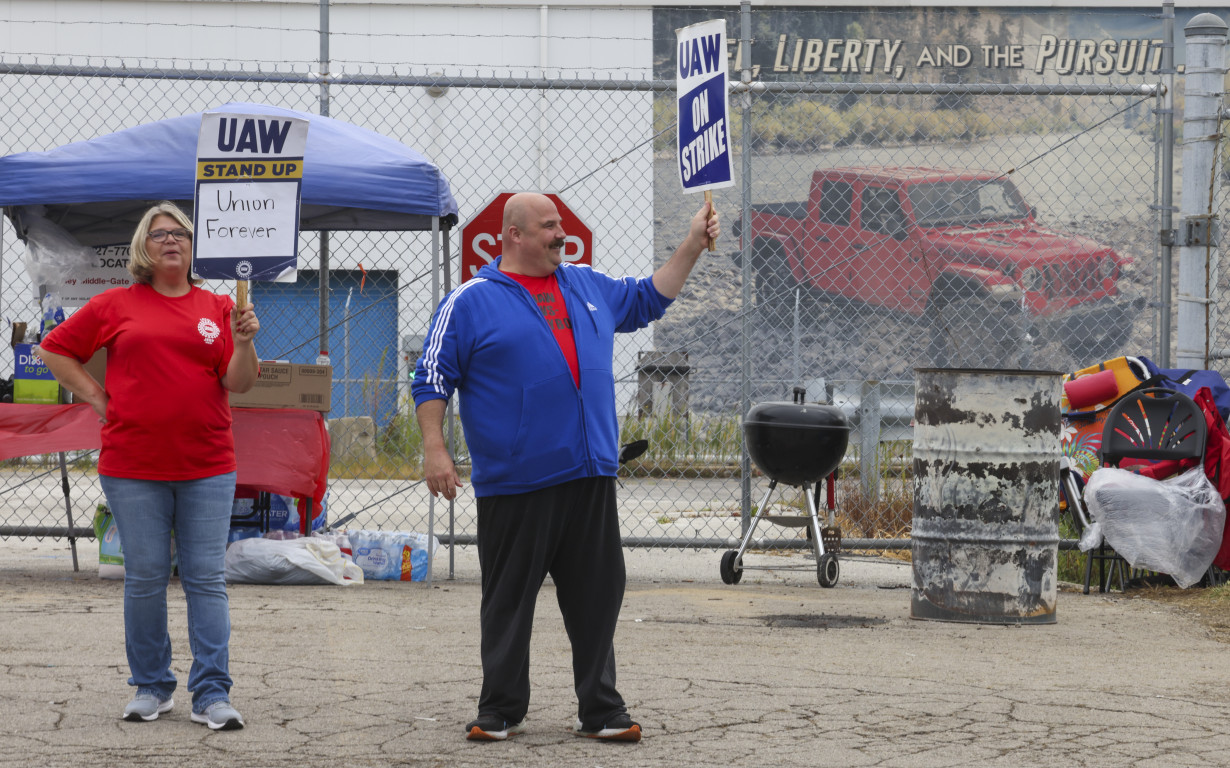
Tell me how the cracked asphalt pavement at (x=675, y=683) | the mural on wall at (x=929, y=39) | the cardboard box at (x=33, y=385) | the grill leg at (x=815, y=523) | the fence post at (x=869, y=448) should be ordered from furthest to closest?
the mural on wall at (x=929, y=39), the fence post at (x=869, y=448), the grill leg at (x=815, y=523), the cardboard box at (x=33, y=385), the cracked asphalt pavement at (x=675, y=683)

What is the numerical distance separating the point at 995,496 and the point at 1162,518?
1.43 metres

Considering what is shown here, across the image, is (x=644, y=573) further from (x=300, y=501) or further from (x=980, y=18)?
(x=980, y=18)

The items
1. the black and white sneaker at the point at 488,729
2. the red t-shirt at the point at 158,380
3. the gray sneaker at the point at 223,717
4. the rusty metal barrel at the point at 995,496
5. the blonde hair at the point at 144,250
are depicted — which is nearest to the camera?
the black and white sneaker at the point at 488,729

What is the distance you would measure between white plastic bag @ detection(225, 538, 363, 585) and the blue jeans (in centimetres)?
330

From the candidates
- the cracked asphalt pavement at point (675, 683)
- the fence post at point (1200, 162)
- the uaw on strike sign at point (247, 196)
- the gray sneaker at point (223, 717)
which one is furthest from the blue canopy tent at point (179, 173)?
the fence post at point (1200, 162)

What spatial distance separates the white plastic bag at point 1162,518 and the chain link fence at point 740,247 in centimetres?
504

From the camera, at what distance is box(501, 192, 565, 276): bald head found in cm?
480

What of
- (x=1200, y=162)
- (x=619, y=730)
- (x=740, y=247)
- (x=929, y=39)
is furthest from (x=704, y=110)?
(x=929, y=39)

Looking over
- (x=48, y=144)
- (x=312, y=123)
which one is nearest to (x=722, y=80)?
(x=312, y=123)

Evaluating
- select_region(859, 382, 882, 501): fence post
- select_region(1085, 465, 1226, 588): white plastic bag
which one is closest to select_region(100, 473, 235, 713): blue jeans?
select_region(1085, 465, 1226, 588): white plastic bag

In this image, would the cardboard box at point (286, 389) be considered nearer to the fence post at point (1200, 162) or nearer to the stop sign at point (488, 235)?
the stop sign at point (488, 235)

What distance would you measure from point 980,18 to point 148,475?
844 inches

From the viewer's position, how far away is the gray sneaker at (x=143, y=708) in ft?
15.9

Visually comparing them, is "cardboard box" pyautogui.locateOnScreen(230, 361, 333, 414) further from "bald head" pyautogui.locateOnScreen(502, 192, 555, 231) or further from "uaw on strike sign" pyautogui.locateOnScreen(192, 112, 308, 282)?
"bald head" pyautogui.locateOnScreen(502, 192, 555, 231)
